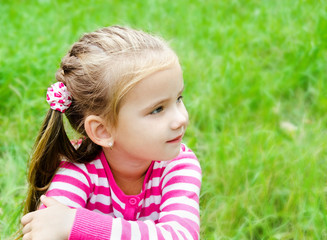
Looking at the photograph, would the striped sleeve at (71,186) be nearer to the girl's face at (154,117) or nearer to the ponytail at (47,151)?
the ponytail at (47,151)

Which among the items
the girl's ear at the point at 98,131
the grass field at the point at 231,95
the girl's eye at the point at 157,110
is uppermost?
the girl's eye at the point at 157,110

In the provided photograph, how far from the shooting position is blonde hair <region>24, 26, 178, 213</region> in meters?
1.48

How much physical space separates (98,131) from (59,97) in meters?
0.18

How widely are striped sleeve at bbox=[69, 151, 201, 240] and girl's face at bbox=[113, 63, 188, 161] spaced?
0.47 feet

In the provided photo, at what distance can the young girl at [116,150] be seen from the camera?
1.45 m

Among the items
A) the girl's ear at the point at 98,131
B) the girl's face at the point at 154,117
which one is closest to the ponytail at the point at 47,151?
the girl's ear at the point at 98,131

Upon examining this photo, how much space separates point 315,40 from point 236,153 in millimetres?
1177

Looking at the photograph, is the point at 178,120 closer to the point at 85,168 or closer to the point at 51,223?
the point at 85,168

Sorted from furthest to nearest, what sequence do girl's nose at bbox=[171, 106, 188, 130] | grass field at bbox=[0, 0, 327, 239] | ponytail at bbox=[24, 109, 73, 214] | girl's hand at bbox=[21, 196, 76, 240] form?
grass field at bbox=[0, 0, 327, 239], ponytail at bbox=[24, 109, 73, 214], girl's nose at bbox=[171, 106, 188, 130], girl's hand at bbox=[21, 196, 76, 240]

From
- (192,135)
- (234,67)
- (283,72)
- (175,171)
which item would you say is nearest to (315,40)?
(283,72)

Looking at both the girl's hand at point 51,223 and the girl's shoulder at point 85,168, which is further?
the girl's shoulder at point 85,168

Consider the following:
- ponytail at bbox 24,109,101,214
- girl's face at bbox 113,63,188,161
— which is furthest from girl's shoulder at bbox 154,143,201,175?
ponytail at bbox 24,109,101,214

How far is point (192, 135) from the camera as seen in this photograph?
2.48m

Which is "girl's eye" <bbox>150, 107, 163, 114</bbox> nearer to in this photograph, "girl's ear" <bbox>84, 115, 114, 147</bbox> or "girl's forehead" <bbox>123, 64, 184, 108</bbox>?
"girl's forehead" <bbox>123, 64, 184, 108</bbox>
